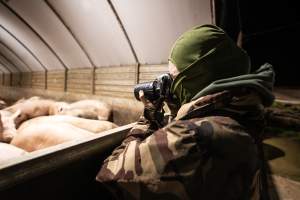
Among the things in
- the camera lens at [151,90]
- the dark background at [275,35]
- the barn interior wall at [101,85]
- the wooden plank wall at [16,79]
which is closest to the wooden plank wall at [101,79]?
the barn interior wall at [101,85]

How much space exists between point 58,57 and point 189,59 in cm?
613

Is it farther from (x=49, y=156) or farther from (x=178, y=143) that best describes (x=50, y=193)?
(x=178, y=143)

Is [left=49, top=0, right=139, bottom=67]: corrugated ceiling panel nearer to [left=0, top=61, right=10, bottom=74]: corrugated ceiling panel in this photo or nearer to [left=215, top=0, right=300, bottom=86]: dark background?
[left=215, top=0, right=300, bottom=86]: dark background

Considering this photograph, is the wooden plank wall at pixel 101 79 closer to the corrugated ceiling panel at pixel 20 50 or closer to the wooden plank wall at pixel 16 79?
the corrugated ceiling panel at pixel 20 50

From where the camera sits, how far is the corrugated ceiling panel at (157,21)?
10.5 ft

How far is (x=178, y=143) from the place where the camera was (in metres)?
0.90

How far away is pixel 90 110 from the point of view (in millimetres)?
4441

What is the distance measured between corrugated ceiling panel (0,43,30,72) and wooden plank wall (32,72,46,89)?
593 mm

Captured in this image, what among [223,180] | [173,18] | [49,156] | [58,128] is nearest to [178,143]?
[223,180]

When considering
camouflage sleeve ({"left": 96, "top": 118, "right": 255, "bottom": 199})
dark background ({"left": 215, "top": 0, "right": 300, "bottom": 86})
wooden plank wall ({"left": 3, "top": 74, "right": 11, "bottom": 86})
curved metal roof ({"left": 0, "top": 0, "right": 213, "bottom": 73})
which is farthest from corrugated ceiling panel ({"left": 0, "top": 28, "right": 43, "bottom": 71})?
camouflage sleeve ({"left": 96, "top": 118, "right": 255, "bottom": 199})

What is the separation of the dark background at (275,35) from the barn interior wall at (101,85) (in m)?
2.92

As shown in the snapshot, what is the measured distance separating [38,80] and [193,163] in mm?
8458

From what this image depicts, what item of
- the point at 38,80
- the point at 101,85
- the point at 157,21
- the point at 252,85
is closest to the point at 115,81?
the point at 101,85

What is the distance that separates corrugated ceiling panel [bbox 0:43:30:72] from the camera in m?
8.19
